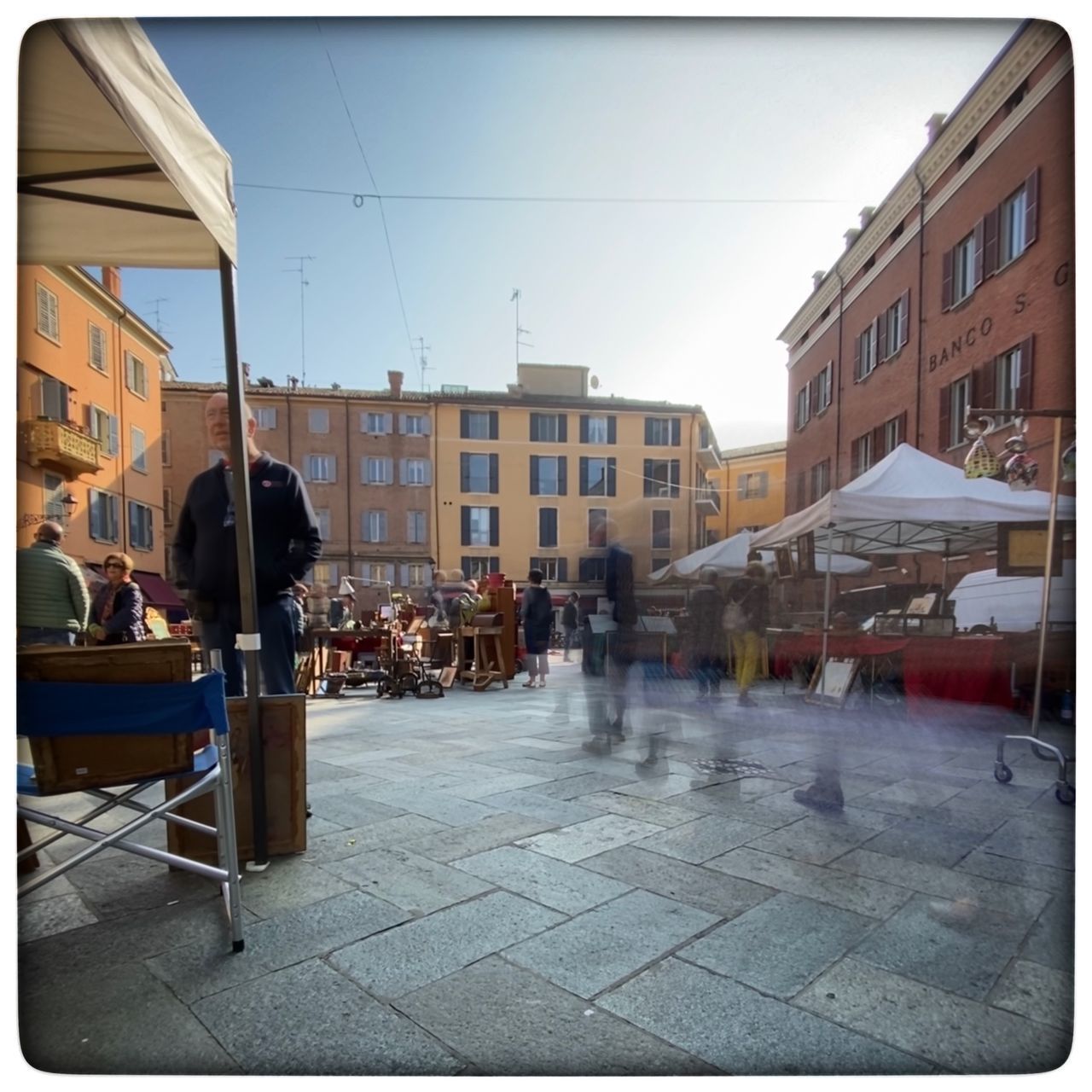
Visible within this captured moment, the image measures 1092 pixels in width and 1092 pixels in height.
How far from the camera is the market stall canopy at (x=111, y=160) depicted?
1558 mm

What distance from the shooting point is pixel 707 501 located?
6.61 m

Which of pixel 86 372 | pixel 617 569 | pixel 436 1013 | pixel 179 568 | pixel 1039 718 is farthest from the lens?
pixel 617 569

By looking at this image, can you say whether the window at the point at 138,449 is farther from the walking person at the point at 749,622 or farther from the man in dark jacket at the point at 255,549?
the walking person at the point at 749,622

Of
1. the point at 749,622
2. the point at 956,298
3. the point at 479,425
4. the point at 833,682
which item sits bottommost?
the point at 833,682

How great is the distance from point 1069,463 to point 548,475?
16.0ft

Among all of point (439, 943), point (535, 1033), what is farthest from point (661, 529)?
point (535, 1033)

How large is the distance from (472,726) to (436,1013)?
379 cm

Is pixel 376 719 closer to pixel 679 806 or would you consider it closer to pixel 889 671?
pixel 679 806

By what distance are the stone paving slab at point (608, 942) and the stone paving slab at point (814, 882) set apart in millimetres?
371

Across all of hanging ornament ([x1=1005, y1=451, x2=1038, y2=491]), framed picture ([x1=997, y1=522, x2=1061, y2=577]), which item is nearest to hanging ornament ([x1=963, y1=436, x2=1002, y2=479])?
hanging ornament ([x1=1005, y1=451, x2=1038, y2=491])

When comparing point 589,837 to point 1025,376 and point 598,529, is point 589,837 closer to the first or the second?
point 598,529

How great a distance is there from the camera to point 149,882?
207 cm

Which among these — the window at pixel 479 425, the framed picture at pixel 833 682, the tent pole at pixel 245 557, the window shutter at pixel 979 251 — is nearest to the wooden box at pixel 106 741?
the tent pole at pixel 245 557

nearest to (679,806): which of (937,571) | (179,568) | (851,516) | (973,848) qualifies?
(973,848)
